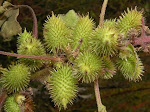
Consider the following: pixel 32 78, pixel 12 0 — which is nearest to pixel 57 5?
pixel 12 0

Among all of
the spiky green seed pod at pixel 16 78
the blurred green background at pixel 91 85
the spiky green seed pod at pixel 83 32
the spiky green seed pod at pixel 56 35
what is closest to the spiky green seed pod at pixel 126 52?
the spiky green seed pod at pixel 83 32

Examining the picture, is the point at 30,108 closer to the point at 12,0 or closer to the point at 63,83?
the point at 63,83

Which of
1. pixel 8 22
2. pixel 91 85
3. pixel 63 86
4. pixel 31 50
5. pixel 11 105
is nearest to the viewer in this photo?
pixel 63 86

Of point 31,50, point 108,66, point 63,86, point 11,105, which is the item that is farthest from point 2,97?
point 108,66

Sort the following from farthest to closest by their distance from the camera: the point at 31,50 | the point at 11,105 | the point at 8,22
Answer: the point at 8,22 < the point at 11,105 < the point at 31,50

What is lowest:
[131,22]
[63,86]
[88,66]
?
[63,86]

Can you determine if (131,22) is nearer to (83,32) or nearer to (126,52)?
(126,52)

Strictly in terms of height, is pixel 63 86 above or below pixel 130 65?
below
